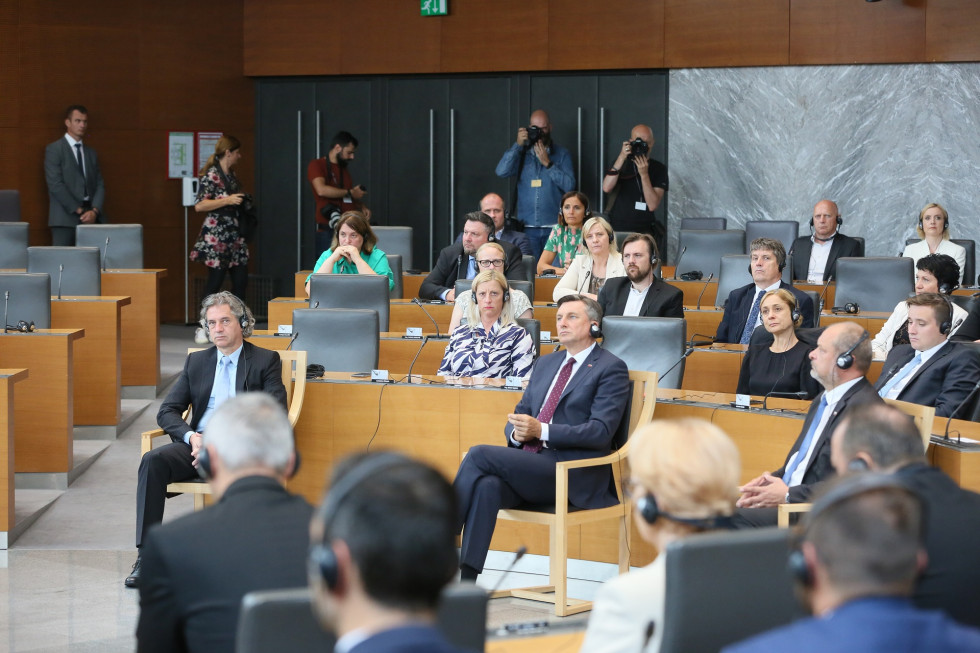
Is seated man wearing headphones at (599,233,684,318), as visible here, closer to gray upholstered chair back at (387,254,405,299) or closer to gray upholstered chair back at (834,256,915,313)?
gray upholstered chair back at (834,256,915,313)

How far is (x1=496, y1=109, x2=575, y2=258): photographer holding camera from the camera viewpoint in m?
10.1

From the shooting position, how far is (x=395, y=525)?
1245 millimetres

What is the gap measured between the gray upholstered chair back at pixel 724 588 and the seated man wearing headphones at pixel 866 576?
43cm

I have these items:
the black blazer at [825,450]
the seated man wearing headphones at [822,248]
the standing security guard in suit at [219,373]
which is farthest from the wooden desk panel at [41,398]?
the seated man wearing headphones at [822,248]

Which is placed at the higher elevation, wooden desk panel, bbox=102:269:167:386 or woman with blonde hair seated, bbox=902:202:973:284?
woman with blonde hair seated, bbox=902:202:973:284

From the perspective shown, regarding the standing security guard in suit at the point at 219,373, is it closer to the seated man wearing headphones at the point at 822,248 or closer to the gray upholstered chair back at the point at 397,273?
the gray upholstered chair back at the point at 397,273

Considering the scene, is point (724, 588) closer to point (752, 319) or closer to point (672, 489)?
point (672, 489)

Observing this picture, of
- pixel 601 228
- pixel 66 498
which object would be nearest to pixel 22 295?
pixel 66 498

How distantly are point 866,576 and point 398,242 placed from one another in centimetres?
755

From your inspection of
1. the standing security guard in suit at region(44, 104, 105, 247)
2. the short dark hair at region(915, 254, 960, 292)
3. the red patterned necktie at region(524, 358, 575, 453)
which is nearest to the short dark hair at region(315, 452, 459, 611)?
the red patterned necktie at region(524, 358, 575, 453)

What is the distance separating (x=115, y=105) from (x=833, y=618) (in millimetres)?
10308

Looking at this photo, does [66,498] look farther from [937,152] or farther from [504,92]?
[937,152]

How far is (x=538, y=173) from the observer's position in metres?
10.2

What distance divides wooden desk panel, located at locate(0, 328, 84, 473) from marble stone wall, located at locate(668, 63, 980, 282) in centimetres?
628
